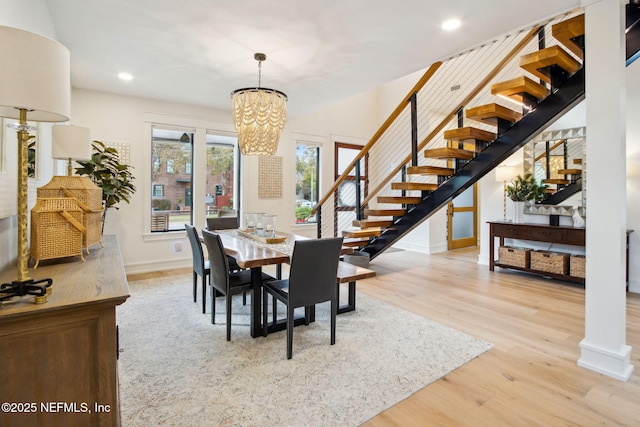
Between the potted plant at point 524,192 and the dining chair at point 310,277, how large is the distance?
3568mm

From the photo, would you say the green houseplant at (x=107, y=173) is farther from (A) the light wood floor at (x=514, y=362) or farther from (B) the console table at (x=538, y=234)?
(B) the console table at (x=538, y=234)

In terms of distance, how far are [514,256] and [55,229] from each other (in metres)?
5.15

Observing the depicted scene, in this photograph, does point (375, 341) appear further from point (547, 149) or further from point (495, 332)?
point (547, 149)

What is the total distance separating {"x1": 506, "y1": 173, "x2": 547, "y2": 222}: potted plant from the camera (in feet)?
15.4

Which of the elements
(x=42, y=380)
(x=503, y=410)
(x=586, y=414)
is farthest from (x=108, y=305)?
(x=586, y=414)

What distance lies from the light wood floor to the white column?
8.5 inches

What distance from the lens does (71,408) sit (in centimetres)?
109

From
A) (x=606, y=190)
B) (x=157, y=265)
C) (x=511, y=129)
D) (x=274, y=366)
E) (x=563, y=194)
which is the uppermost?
(x=511, y=129)

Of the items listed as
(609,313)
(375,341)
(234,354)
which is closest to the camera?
(609,313)

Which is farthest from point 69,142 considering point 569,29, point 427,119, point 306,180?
point 427,119

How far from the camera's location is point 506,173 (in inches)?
195

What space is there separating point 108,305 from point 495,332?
2.90 metres

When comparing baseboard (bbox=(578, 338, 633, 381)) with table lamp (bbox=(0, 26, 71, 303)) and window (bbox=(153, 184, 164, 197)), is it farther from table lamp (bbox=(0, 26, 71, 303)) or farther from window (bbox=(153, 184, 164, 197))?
window (bbox=(153, 184, 164, 197))

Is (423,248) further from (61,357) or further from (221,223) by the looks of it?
(61,357)
